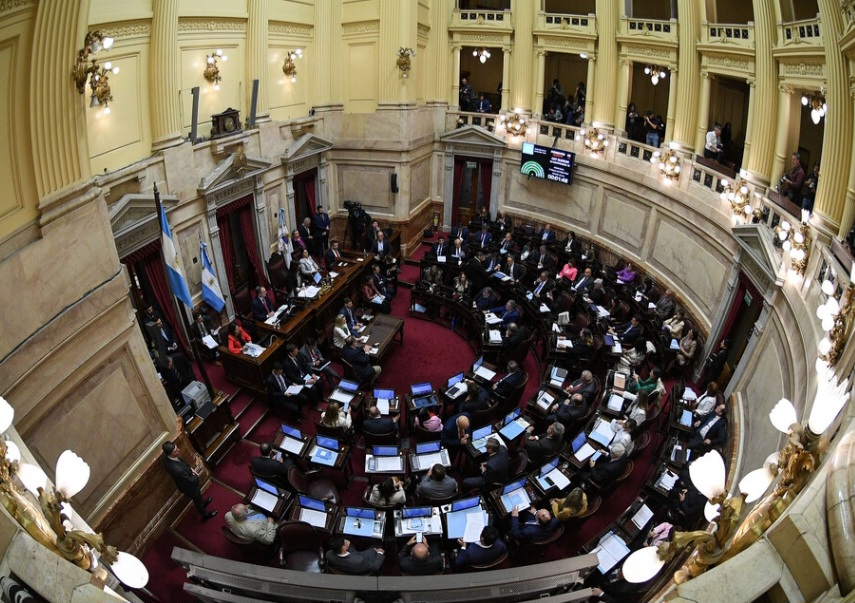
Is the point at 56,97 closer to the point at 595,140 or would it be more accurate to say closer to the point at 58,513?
the point at 58,513

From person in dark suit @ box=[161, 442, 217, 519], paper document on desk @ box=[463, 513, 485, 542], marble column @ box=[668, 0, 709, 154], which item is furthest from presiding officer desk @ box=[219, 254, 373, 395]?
marble column @ box=[668, 0, 709, 154]

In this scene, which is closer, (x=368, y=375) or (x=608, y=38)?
(x=368, y=375)

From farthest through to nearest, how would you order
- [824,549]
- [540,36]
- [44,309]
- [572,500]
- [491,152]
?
1. [491,152]
2. [540,36]
3. [572,500]
4. [44,309]
5. [824,549]

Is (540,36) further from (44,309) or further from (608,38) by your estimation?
(44,309)

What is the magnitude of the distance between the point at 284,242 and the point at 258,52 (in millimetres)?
4539

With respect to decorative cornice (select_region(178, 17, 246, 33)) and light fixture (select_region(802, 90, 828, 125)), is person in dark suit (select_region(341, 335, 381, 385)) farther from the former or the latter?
light fixture (select_region(802, 90, 828, 125))

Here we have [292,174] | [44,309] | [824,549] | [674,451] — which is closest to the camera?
[824,549]

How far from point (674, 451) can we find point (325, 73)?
1317 centimetres

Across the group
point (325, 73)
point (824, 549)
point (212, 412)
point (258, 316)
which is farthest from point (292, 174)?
point (824, 549)

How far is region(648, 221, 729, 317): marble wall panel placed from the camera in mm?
10391

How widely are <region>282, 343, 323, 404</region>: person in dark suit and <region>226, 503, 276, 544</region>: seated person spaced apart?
127 inches

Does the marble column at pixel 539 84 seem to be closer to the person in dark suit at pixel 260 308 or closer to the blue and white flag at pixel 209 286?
the person in dark suit at pixel 260 308

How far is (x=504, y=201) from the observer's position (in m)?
17.2

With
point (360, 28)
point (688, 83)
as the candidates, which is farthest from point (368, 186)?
point (688, 83)
